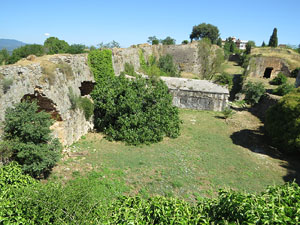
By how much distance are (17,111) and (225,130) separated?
13469 millimetres

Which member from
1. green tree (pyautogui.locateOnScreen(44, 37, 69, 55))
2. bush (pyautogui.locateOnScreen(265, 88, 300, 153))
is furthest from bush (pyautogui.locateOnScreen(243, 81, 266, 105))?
green tree (pyautogui.locateOnScreen(44, 37, 69, 55))

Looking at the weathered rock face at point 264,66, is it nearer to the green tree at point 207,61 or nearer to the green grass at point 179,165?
the green tree at point 207,61

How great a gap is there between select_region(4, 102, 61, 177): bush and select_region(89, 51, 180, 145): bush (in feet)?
16.1

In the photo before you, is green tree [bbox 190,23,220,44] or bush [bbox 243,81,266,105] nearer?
bush [bbox 243,81,266,105]

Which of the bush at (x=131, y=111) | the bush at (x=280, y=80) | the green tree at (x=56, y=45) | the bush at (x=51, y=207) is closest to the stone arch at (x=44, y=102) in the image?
the bush at (x=131, y=111)

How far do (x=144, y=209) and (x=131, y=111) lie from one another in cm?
911

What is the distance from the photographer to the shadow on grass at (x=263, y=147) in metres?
10.3

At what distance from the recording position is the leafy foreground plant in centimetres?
305

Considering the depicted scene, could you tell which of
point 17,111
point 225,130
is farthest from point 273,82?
point 17,111

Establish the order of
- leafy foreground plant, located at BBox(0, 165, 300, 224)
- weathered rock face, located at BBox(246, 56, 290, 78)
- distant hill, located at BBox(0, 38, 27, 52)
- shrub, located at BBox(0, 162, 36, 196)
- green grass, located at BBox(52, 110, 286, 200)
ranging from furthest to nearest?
distant hill, located at BBox(0, 38, 27, 52) → weathered rock face, located at BBox(246, 56, 290, 78) → green grass, located at BBox(52, 110, 286, 200) → shrub, located at BBox(0, 162, 36, 196) → leafy foreground plant, located at BBox(0, 165, 300, 224)

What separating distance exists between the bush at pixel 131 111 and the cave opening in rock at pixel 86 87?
1.72 feet

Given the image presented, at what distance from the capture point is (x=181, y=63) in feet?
108

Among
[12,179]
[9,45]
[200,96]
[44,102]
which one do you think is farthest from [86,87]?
[9,45]

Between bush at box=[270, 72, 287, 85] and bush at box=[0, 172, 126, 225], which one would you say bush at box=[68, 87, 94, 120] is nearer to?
bush at box=[0, 172, 126, 225]
